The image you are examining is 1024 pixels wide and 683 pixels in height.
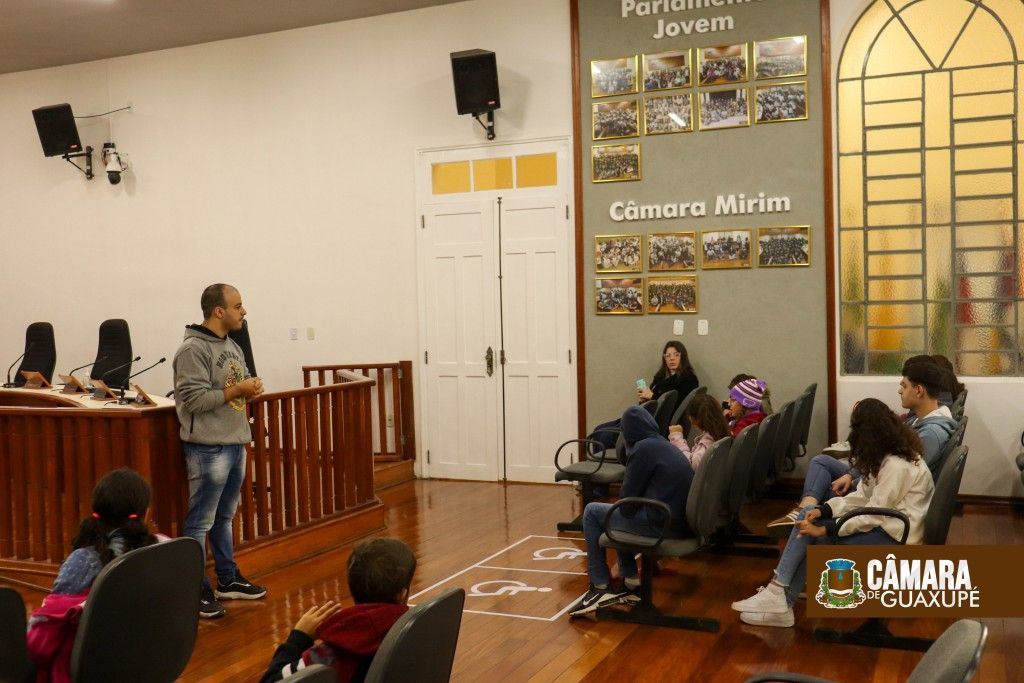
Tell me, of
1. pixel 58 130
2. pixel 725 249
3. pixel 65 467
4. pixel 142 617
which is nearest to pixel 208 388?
pixel 65 467

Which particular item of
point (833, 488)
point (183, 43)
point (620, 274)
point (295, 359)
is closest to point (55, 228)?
point (183, 43)

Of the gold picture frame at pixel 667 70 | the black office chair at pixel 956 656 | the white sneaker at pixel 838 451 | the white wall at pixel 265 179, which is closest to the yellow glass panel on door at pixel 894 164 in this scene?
the gold picture frame at pixel 667 70

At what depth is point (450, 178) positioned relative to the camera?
8.01m

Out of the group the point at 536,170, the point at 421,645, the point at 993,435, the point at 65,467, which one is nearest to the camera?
the point at 421,645

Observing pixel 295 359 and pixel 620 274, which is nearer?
pixel 620 274

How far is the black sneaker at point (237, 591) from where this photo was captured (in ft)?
15.1

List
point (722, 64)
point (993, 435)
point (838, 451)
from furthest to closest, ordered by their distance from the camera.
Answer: point (722, 64)
point (993, 435)
point (838, 451)

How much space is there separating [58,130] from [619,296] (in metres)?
5.91

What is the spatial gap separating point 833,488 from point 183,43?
752 centimetres

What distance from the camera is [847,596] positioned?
150 inches

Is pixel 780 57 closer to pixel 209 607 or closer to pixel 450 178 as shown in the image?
pixel 450 178

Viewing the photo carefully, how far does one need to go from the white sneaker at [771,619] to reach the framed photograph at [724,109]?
4100 millimetres

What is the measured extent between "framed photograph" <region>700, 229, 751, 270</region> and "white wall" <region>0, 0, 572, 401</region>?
4.86ft

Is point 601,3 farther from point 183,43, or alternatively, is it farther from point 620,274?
point 183,43
